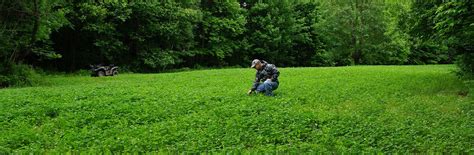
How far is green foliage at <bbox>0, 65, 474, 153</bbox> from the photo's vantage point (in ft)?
25.9

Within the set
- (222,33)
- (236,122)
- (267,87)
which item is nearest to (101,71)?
(267,87)

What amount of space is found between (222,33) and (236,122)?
3846 cm

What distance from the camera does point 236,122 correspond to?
968 cm

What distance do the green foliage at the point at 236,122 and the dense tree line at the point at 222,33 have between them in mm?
3444

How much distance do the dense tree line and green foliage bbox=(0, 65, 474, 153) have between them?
344cm

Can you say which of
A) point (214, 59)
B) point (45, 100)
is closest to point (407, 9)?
point (45, 100)

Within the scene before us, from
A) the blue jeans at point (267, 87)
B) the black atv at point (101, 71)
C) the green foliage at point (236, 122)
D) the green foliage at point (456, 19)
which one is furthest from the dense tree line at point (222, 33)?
the blue jeans at point (267, 87)

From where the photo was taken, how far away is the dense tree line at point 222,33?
19.8 meters

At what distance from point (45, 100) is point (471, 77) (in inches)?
606

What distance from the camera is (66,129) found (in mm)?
9344

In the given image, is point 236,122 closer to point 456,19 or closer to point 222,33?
point 456,19

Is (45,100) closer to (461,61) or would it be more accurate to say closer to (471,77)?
(471,77)

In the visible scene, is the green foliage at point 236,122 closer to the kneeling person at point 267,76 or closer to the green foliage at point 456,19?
the kneeling person at point 267,76

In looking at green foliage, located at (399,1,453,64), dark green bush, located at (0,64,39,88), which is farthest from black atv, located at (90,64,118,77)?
green foliage, located at (399,1,453,64)
